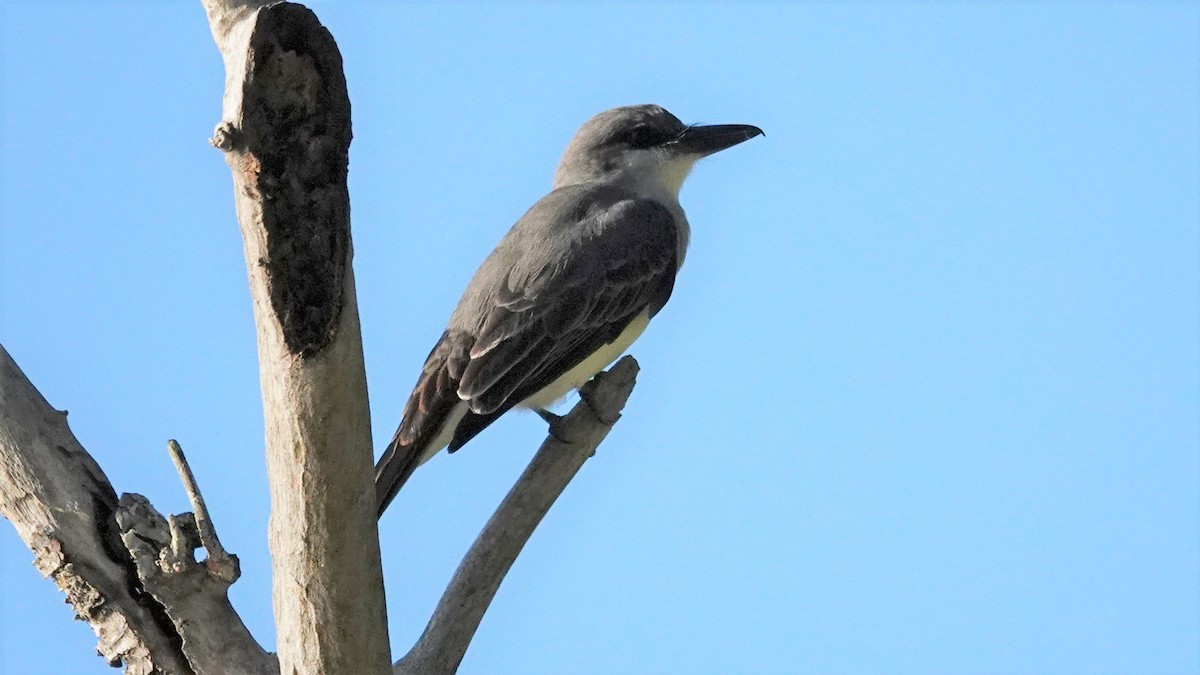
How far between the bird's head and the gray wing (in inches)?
23.1

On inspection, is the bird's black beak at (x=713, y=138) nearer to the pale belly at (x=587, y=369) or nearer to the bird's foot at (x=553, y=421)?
the pale belly at (x=587, y=369)

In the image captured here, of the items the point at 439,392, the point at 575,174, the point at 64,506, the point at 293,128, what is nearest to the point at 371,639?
the point at 64,506

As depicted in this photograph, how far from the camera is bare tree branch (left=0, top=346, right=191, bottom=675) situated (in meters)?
5.90

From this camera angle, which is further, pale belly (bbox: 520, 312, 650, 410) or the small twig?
pale belly (bbox: 520, 312, 650, 410)

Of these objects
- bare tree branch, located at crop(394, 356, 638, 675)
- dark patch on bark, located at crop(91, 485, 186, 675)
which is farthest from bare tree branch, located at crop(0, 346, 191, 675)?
bare tree branch, located at crop(394, 356, 638, 675)

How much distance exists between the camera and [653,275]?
29.3ft

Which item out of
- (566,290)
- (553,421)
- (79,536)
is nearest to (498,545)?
(553,421)

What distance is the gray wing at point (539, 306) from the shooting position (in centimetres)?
773

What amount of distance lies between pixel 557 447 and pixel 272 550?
6.11 ft

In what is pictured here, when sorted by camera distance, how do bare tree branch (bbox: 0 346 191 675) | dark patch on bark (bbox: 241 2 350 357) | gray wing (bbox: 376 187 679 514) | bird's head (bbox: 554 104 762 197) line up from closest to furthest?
dark patch on bark (bbox: 241 2 350 357) < bare tree branch (bbox: 0 346 191 675) < gray wing (bbox: 376 187 679 514) < bird's head (bbox: 554 104 762 197)

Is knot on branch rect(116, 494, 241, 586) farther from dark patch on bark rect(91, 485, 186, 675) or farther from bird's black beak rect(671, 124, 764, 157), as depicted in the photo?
bird's black beak rect(671, 124, 764, 157)

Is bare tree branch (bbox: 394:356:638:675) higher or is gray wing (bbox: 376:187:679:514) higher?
gray wing (bbox: 376:187:679:514)

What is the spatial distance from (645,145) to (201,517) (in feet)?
17.6

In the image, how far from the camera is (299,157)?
185 inches
